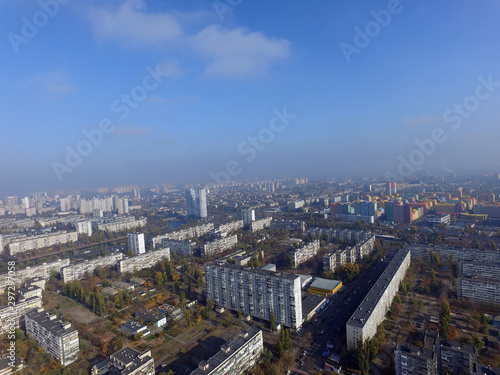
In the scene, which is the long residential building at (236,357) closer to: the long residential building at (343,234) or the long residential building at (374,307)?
the long residential building at (374,307)

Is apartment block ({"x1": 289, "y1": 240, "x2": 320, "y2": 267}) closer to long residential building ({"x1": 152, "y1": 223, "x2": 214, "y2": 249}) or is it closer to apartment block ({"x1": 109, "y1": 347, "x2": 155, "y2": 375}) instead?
apartment block ({"x1": 109, "y1": 347, "x2": 155, "y2": 375})

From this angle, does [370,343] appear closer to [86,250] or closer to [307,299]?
[307,299]

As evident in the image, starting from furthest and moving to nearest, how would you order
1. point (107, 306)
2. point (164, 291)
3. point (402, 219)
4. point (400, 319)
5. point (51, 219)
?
point (51, 219) → point (402, 219) → point (164, 291) → point (107, 306) → point (400, 319)

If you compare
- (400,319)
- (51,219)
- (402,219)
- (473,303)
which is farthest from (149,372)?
(51,219)

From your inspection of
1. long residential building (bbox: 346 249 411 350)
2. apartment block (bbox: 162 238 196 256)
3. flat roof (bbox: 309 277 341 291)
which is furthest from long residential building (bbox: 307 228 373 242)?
apartment block (bbox: 162 238 196 256)

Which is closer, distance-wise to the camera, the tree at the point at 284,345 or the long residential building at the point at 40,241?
the tree at the point at 284,345

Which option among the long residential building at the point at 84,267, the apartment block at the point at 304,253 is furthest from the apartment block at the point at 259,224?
the long residential building at the point at 84,267

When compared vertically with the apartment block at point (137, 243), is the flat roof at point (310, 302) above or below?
below
